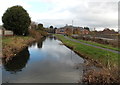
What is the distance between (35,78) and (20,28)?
112 feet

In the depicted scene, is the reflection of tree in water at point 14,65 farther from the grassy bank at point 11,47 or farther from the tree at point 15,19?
the tree at point 15,19

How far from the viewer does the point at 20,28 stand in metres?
42.6

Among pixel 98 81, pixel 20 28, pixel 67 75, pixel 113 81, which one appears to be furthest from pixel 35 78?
pixel 20 28

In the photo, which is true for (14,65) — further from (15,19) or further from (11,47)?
(15,19)

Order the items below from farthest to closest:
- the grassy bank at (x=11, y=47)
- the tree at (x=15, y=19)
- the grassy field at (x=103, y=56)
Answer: the tree at (x=15, y=19), the grassy bank at (x=11, y=47), the grassy field at (x=103, y=56)

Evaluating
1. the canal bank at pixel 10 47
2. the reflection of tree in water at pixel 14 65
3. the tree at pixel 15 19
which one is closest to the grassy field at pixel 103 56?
the reflection of tree in water at pixel 14 65

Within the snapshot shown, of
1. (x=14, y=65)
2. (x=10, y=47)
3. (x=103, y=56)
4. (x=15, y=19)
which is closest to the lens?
(x=14, y=65)

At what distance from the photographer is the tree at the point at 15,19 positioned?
137 feet

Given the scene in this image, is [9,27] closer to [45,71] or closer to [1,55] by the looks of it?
[1,55]

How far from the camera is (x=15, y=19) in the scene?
41.7 metres

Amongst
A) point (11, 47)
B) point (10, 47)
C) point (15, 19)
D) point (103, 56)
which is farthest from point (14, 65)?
point (15, 19)

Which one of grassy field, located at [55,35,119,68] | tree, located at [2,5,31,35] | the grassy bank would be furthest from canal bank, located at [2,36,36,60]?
tree, located at [2,5,31,35]

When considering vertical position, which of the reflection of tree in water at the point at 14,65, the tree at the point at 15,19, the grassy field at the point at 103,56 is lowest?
the reflection of tree in water at the point at 14,65

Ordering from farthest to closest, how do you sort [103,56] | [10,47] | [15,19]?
[15,19] < [10,47] < [103,56]
